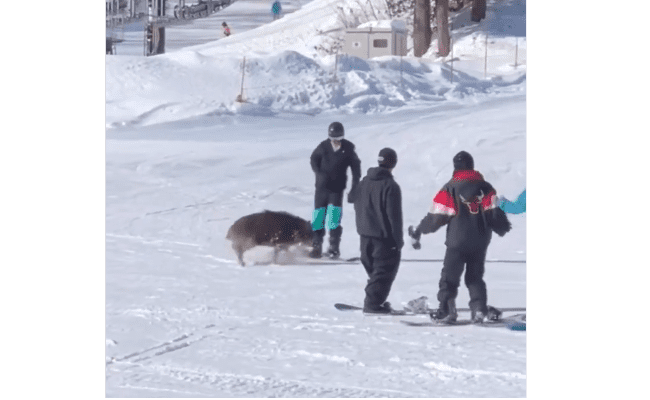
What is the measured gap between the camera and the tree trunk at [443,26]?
6531mm

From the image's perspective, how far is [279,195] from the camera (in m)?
6.33

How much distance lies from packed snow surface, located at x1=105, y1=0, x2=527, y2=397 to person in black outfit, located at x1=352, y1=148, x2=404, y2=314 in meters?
0.13

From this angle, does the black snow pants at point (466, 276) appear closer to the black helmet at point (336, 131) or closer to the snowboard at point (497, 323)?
the snowboard at point (497, 323)

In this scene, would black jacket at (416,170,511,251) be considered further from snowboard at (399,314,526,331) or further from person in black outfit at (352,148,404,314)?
snowboard at (399,314,526,331)

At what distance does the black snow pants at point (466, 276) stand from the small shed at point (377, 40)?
151cm

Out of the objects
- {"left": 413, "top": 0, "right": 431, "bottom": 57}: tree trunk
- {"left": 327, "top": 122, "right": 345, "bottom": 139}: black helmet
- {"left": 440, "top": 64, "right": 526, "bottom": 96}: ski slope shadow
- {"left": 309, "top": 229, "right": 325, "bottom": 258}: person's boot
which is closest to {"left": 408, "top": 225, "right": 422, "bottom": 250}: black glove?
{"left": 309, "top": 229, "right": 325, "bottom": 258}: person's boot

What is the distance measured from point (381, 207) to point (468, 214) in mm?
523

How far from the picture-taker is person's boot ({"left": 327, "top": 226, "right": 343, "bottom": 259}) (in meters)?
6.35
